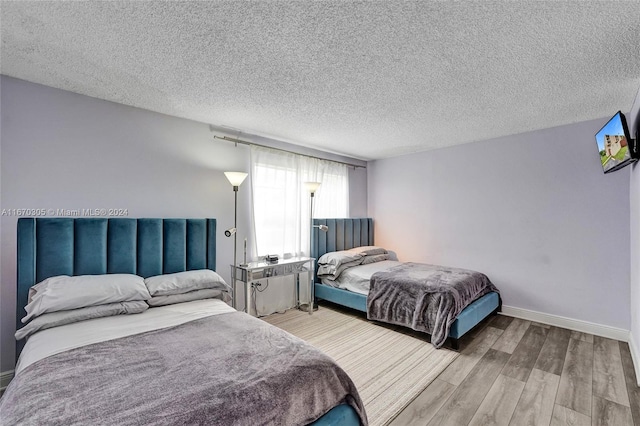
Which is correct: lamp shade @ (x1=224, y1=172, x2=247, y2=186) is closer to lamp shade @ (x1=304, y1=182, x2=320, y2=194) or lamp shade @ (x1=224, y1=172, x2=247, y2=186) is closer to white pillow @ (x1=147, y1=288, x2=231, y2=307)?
lamp shade @ (x1=304, y1=182, x2=320, y2=194)

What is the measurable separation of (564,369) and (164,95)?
451cm

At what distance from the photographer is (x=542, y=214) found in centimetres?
358

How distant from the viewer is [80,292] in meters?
2.06

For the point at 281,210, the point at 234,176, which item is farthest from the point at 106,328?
the point at 281,210

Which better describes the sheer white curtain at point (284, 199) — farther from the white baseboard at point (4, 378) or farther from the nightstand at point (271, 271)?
the white baseboard at point (4, 378)

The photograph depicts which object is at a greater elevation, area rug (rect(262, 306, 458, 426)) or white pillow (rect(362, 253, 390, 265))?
white pillow (rect(362, 253, 390, 265))

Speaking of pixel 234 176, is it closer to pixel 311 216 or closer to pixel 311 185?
pixel 311 185

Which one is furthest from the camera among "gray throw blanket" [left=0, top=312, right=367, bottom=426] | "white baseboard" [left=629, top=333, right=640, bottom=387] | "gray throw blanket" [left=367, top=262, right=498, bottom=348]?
"gray throw blanket" [left=367, top=262, right=498, bottom=348]

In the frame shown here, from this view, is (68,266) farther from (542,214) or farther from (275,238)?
(542,214)

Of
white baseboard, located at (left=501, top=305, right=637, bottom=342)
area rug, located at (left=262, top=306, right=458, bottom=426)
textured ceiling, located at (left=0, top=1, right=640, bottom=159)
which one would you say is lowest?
area rug, located at (left=262, top=306, right=458, bottom=426)

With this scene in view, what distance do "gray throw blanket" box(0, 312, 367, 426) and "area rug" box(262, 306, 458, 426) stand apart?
2.53ft

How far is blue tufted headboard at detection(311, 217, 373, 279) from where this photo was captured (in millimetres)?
4363

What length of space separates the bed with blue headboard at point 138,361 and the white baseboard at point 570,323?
332 cm

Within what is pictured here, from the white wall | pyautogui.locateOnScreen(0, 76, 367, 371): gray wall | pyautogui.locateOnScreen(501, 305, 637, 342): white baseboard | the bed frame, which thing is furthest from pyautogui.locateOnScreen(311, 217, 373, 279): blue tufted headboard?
the white wall
